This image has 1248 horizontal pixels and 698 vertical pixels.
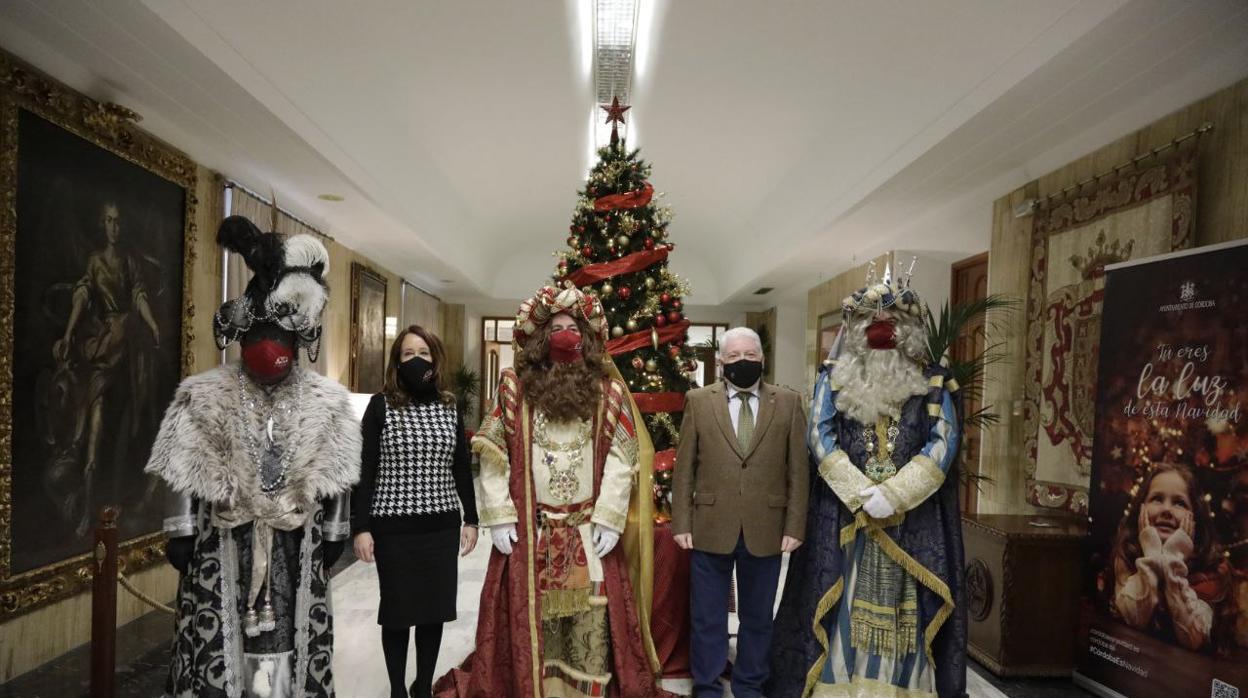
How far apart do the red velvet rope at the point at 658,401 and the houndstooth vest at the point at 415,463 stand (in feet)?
4.22

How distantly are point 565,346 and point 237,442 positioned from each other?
1264 millimetres

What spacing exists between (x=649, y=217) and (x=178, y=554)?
2.82 metres

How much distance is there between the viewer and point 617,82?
610cm

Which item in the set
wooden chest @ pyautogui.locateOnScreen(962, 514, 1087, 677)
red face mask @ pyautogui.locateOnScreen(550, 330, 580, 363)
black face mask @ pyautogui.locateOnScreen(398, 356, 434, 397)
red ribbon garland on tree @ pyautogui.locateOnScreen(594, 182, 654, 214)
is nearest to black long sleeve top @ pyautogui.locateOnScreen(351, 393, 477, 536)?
black face mask @ pyautogui.locateOnScreen(398, 356, 434, 397)

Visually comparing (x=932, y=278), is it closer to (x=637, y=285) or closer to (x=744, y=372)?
(x=637, y=285)

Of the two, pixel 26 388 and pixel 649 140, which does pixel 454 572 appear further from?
pixel 649 140

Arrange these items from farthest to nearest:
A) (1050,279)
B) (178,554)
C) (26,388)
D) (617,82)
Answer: (617,82) < (1050,279) < (26,388) < (178,554)

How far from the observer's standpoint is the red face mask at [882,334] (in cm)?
291

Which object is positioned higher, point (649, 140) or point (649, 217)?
point (649, 140)

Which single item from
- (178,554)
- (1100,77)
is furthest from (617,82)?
(178,554)

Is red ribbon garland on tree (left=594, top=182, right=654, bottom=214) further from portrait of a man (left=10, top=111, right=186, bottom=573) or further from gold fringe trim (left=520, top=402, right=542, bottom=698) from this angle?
portrait of a man (left=10, top=111, right=186, bottom=573)

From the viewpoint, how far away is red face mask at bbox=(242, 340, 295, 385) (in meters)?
2.31

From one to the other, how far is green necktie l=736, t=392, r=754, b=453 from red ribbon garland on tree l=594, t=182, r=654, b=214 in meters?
1.40

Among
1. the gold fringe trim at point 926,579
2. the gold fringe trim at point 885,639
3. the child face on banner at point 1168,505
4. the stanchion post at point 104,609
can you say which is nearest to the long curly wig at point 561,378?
the gold fringe trim at point 926,579
